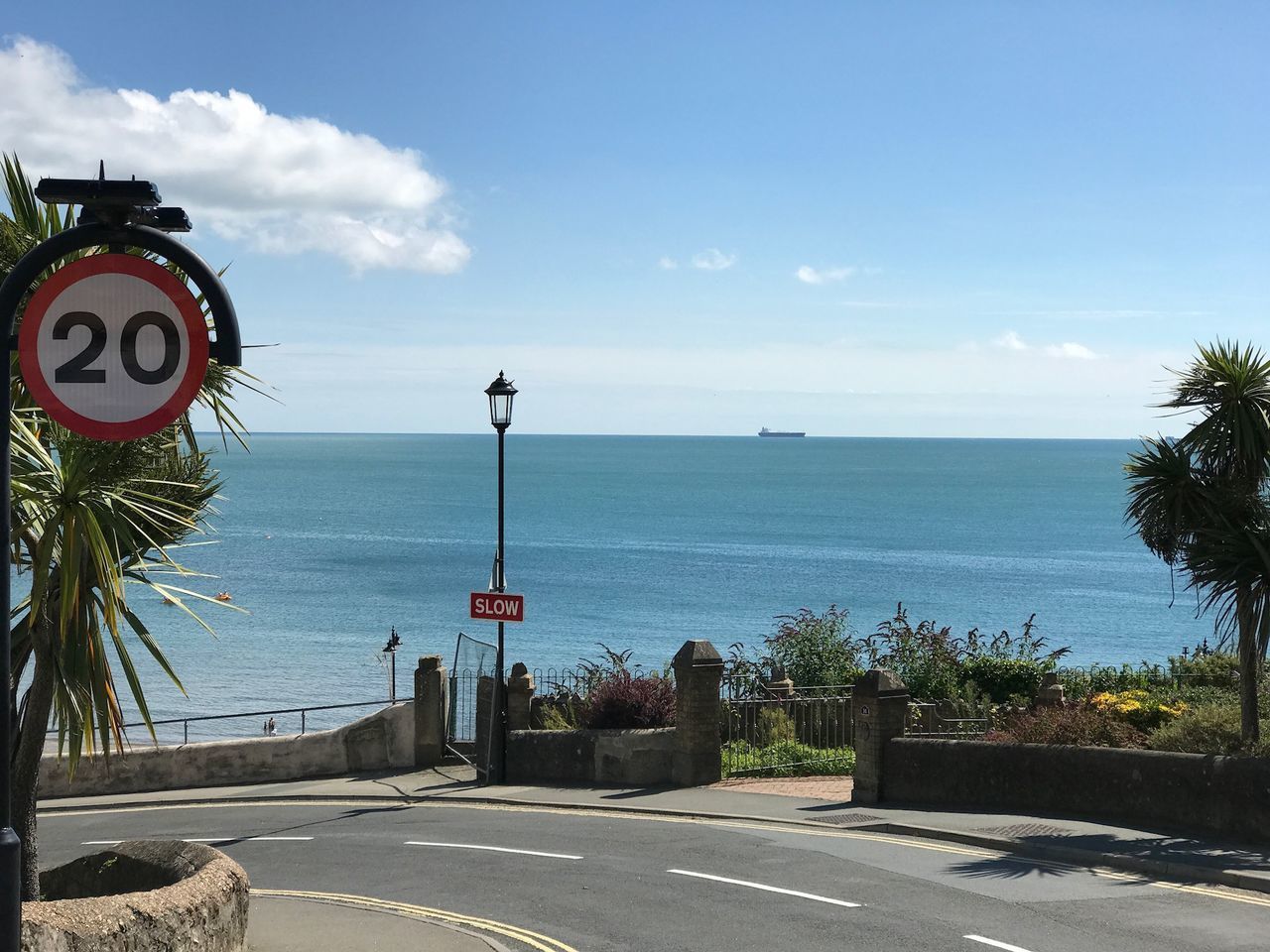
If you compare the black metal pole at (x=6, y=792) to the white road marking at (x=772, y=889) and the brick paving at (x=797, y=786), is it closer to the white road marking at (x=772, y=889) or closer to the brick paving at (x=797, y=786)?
the white road marking at (x=772, y=889)

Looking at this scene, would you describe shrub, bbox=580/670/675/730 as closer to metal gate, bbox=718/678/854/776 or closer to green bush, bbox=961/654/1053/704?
metal gate, bbox=718/678/854/776

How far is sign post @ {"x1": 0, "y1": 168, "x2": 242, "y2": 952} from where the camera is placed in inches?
208

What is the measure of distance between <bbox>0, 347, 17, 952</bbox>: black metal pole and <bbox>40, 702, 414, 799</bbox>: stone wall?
18.4 metres

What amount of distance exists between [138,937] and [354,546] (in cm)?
11099

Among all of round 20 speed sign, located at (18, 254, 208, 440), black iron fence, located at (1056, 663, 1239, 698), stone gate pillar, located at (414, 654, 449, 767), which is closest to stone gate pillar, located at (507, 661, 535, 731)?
stone gate pillar, located at (414, 654, 449, 767)

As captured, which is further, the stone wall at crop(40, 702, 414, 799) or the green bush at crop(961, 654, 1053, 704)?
the green bush at crop(961, 654, 1053, 704)

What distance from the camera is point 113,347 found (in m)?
5.32

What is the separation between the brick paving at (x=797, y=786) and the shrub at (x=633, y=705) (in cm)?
227

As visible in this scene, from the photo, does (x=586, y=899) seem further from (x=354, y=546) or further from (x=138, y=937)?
(x=354, y=546)

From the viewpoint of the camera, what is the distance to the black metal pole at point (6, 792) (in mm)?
5258


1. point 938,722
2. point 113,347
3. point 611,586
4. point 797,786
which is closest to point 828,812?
point 797,786

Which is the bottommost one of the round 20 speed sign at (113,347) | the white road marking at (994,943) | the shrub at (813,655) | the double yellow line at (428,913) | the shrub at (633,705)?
the double yellow line at (428,913)

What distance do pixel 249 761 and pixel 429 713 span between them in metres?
3.39

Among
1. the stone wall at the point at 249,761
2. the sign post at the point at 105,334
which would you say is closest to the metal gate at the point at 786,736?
the stone wall at the point at 249,761
